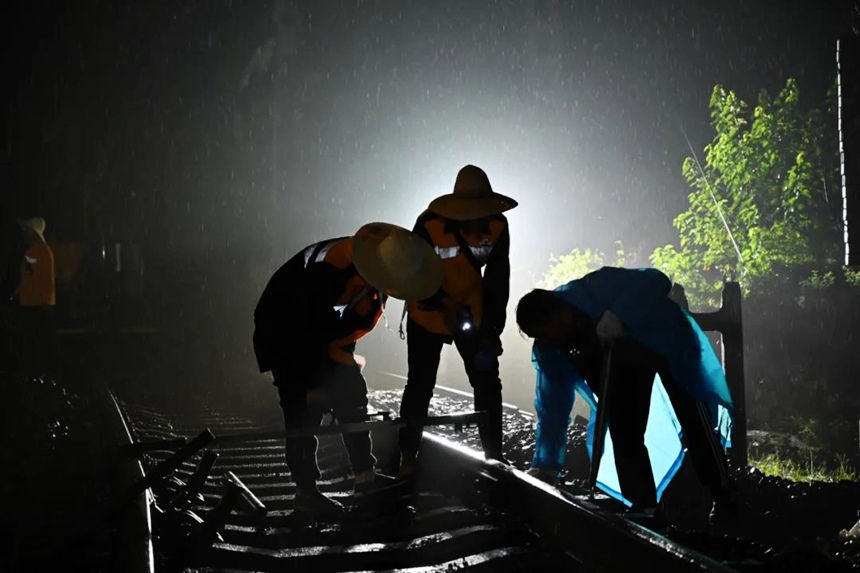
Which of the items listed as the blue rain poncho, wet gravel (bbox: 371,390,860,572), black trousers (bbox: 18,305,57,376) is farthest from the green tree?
Answer: the blue rain poncho

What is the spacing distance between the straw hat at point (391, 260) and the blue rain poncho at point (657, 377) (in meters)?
0.75

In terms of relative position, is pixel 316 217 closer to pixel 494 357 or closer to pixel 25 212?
pixel 25 212

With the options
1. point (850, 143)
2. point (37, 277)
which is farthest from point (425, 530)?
point (37, 277)

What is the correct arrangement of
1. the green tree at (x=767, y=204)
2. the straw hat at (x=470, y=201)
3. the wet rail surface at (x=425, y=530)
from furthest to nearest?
the green tree at (x=767, y=204) → the straw hat at (x=470, y=201) → the wet rail surface at (x=425, y=530)

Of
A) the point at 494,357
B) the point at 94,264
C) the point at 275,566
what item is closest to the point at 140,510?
the point at 275,566

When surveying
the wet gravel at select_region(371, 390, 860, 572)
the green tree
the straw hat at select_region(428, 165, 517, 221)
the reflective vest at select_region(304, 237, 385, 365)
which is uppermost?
the green tree

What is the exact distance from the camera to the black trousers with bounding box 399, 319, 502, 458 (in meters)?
4.17

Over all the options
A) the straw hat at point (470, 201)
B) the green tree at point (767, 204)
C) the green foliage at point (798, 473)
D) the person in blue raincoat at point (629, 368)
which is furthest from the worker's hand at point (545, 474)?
the green tree at point (767, 204)

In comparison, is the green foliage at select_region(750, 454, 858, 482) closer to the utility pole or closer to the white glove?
the utility pole

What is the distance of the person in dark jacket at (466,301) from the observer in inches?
162

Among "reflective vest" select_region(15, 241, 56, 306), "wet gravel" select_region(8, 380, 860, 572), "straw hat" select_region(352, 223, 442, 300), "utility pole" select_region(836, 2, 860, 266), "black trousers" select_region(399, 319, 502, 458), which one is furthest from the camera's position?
"reflective vest" select_region(15, 241, 56, 306)

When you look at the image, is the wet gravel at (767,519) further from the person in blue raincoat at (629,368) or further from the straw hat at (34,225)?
the straw hat at (34,225)

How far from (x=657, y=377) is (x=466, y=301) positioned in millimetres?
1205

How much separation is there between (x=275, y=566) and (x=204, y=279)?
56.7ft
